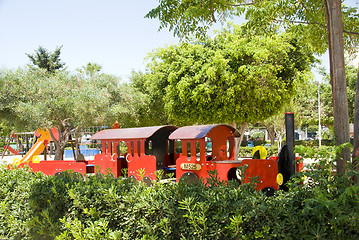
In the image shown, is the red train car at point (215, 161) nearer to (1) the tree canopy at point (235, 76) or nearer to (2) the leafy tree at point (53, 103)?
(1) the tree canopy at point (235, 76)

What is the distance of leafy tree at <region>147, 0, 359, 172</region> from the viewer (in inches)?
191

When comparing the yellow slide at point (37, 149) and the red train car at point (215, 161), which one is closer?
the red train car at point (215, 161)

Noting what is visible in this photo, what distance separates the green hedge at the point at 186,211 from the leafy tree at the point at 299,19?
53.8 inches

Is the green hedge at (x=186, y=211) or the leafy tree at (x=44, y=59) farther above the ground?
the leafy tree at (x=44, y=59)

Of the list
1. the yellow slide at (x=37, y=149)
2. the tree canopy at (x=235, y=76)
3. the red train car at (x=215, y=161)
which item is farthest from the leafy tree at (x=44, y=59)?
the red train car at (x=215, y=161)

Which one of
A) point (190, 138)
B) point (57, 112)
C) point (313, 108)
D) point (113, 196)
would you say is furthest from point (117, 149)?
point (313, 108)

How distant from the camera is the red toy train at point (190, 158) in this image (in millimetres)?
8594

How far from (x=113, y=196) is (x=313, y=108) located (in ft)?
126

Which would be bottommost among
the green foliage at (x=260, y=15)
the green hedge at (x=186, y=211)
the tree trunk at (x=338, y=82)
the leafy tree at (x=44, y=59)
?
the green hedge at (x=186, y=211)

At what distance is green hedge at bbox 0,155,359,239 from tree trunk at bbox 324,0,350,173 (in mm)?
878

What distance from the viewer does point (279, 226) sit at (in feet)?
11.5

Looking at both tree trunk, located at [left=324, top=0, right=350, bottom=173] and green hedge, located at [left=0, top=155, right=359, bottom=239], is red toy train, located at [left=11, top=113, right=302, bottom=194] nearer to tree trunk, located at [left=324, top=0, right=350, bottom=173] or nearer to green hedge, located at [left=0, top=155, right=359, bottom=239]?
green hedge, located at [left=0, top=155, right=359, bottom=239]

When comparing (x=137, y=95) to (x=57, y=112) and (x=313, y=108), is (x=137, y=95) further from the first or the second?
(x=313, y=108)

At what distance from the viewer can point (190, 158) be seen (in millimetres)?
12016
